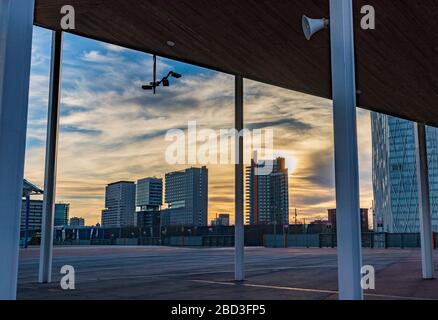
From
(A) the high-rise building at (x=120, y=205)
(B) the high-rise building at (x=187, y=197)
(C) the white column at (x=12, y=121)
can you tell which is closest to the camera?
(C) the white column at (x=12, y=121)

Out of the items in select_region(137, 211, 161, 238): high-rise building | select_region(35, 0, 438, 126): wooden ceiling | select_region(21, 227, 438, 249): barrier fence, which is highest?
select_region(35, 0, 438, 126): wooden ceiling

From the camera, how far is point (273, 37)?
23.1 ft

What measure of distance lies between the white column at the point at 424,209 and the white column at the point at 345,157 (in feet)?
20.8

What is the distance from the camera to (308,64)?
7.96 meters

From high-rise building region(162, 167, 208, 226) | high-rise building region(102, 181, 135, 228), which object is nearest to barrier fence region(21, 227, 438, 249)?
high-rise building region(162, 167, 208, 226)

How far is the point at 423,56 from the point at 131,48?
552 centimetres

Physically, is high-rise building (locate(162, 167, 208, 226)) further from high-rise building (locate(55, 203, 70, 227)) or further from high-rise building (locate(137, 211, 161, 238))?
high-rise building (locate(55, 203, 70, 227))

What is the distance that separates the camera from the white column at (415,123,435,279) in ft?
29.9

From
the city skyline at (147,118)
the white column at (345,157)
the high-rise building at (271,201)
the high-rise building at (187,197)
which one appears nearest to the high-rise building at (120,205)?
the high-rise building at (187,197)

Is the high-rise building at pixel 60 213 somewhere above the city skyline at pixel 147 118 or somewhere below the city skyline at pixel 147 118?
below

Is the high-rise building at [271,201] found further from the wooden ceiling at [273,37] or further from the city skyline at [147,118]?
the wooden ceiling at [273,37]

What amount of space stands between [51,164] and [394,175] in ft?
246

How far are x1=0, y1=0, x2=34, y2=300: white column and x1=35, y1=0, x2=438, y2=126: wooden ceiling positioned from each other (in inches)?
144

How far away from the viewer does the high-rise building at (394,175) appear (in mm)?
68688
